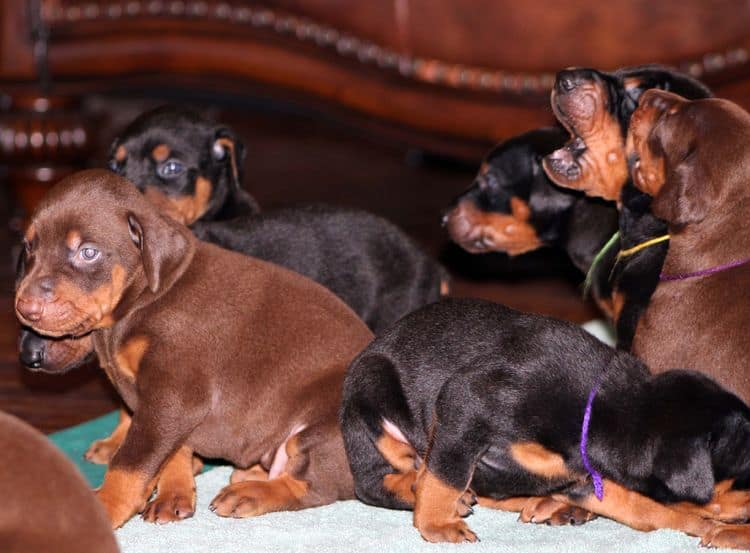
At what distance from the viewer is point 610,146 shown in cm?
471

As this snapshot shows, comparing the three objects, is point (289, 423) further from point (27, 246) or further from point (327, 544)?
point (27, 246)

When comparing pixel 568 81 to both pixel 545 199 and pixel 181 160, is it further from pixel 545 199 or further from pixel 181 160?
pixel 181 160

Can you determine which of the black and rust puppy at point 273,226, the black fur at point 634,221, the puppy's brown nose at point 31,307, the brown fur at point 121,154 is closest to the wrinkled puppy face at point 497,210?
the black and rust puppy at point 273,226

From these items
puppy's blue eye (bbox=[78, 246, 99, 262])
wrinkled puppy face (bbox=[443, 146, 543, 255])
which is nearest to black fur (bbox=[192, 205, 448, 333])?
wrinkled puppy face (bbox=[443, 146, 543, 255])

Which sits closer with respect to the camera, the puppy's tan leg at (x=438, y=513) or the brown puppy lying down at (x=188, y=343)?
the puppy's tan leg at (x=438, y=513)

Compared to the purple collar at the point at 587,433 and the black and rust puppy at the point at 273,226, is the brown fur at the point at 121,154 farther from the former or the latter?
the purple collar at the point at 587,433

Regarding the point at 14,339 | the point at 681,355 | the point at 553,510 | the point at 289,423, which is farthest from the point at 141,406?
the point at 14,339

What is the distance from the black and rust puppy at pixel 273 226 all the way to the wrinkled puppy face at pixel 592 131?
77 cm

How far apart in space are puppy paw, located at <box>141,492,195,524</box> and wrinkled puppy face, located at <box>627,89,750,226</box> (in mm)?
1763

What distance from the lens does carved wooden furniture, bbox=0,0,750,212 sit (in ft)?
18.5

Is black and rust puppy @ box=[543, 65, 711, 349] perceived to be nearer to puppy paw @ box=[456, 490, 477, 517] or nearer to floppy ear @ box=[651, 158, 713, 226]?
floppy ear @ box=[651, 158, 713, 226]

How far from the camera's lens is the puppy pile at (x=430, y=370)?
3.64 metres

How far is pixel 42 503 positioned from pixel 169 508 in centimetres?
112

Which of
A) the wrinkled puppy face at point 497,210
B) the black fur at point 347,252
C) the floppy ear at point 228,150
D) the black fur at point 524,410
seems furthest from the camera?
the floppy ear at point 228,150
